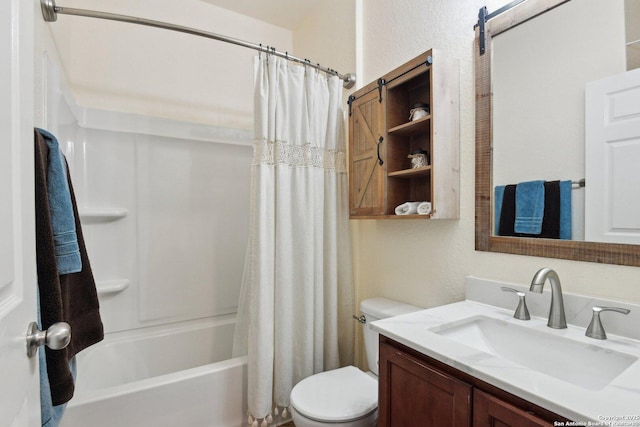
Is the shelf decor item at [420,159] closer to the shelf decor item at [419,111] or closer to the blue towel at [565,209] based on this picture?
the shelf decor item at [419,111]

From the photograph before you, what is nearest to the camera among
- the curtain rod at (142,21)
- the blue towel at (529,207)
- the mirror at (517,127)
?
the mirror at (517,127)

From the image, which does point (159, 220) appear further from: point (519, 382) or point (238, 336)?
point (519, 382)

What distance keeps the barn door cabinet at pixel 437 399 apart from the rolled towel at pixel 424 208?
0.59m

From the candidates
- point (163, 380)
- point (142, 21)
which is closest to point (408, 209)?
point (163, 380)

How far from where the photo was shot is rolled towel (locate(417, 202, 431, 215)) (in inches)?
56.2

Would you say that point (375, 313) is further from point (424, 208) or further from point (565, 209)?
point (565, 209)

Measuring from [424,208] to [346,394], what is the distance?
34.9 inches

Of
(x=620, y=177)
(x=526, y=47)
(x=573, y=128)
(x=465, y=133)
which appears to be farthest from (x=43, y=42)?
(x=620, y=177)

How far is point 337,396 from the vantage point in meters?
1.41

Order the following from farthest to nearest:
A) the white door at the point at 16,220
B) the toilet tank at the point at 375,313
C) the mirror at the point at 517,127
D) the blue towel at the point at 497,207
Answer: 1. the toilet tank at the point at 375,313
2. the blue towel at the point at 497,207
3. the mirror at the point at 517,127
4. the white door at the point at 16,220

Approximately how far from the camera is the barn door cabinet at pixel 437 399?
72 cm

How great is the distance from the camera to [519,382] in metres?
0.73

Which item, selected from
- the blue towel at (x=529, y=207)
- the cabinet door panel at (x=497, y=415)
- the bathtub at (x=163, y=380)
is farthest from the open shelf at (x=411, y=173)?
the bathtub at (x=163, y=380)

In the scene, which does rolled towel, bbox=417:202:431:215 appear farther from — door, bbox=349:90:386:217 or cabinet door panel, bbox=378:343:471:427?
cabinet door panel, bbox=378:343:471:427
